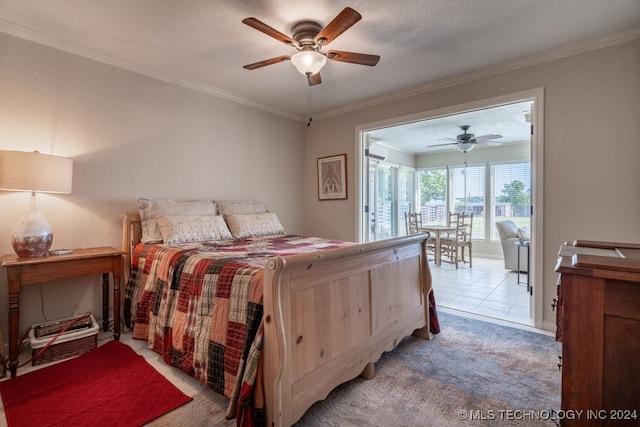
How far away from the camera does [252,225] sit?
322 centimetres

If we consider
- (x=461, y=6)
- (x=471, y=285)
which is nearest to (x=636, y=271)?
(x=461, y=6)

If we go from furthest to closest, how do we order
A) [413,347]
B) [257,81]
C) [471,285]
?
[471,285] < [257,81] < [413,347]

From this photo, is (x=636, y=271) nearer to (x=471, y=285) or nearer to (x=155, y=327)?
(x=155, y=327)

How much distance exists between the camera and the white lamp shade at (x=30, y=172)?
1919mm

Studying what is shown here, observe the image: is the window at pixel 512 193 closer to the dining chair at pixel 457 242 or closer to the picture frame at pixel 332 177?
the dining chair at pixel 457 242

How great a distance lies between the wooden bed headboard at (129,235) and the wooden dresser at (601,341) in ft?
9.94

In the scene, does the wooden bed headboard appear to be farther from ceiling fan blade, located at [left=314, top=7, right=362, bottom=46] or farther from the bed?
ceiling fan blade, located at [left=314, top=7, right=362, bottom=46]

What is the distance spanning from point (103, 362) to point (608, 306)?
2.76 meters

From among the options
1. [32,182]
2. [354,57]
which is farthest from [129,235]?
[354,57]

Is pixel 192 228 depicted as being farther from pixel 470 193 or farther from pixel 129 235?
pixel 470 193

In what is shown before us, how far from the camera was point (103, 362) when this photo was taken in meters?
2.07

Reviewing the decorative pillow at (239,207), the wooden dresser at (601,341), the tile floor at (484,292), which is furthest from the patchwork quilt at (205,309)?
the tile floor at (484,292)

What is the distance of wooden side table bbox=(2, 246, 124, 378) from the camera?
6.22 feet

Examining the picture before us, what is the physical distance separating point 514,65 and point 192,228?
3330 millimetres
